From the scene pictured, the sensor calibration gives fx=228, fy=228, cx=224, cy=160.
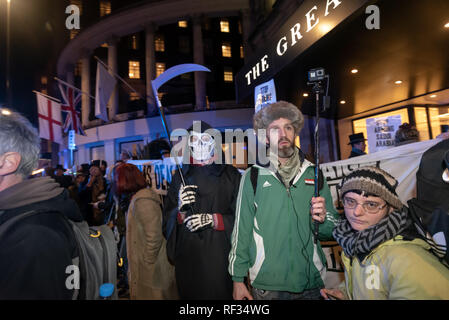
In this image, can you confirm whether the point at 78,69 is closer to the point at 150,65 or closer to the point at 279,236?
the point at 150,65

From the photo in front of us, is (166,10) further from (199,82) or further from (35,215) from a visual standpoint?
(35,215)

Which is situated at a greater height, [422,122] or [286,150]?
[422,122]

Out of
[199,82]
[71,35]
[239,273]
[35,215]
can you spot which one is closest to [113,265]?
[35,215]

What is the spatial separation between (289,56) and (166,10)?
76.7ft

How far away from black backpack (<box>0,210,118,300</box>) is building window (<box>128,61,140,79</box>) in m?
32.2

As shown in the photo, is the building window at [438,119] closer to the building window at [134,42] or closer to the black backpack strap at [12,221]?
the black backpack strap at [12,221]

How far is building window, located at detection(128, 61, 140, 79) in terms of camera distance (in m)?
29.8

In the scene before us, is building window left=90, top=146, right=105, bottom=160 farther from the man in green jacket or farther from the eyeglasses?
the eyeglasses

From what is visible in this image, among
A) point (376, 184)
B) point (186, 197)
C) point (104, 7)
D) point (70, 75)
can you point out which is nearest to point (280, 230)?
point (376, 184)

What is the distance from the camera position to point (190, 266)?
109 inches

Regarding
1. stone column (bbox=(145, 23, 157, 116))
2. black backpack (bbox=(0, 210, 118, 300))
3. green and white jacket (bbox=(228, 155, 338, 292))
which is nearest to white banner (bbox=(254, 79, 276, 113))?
green and white jacket (bbox=(228, 155, 338, 292))

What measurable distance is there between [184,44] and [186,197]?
32599 mm

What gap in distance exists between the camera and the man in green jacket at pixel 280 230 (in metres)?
2.07

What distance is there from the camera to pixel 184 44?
30672mm
